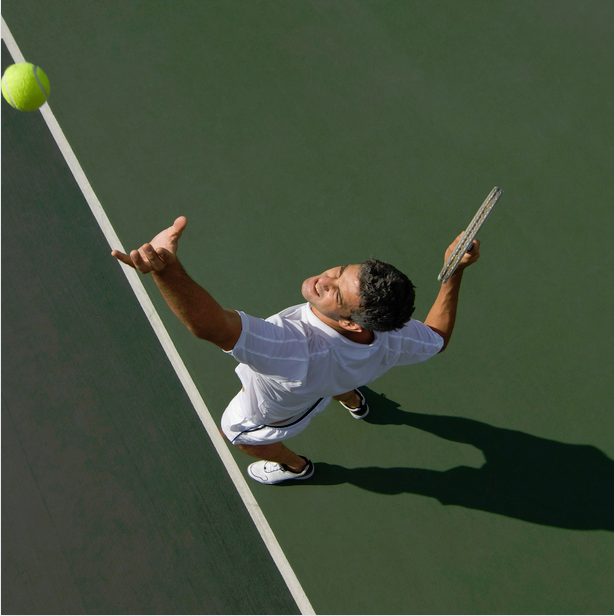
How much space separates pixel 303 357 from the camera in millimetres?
1990

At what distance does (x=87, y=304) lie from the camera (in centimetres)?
365

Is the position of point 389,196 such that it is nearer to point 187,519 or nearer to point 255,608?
point 187,519

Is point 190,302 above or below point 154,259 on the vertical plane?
below

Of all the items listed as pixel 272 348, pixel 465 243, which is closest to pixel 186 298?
pixel 272 348

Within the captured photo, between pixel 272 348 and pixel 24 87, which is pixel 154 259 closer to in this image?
pixel 272 348

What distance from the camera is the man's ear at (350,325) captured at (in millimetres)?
2045

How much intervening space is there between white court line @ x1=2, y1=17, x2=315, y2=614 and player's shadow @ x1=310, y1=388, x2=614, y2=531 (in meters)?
0.44

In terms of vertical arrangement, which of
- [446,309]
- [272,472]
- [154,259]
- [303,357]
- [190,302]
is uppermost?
[154,259]

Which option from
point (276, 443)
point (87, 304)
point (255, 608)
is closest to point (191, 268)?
point (87, 304)

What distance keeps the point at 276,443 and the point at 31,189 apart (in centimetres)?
292

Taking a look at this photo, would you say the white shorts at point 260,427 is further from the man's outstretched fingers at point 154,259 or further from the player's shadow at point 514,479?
the man's outstretched fingers at point 154,259

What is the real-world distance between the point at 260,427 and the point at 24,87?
2678 millimetres

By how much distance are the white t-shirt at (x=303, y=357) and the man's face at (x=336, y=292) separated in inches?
3.4

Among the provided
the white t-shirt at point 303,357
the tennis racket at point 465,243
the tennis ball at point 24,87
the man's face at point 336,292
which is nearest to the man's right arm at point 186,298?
the white t-shirt at point 303,357
